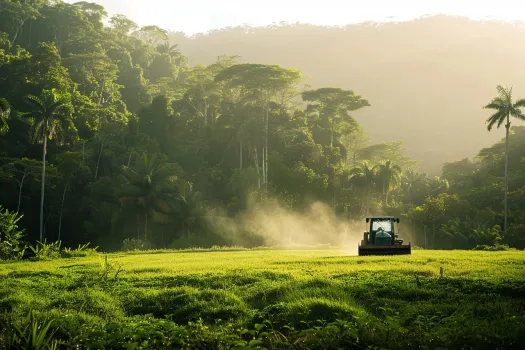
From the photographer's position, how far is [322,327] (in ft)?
34.7

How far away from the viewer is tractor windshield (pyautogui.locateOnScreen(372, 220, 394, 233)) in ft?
102

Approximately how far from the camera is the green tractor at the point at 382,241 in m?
29.2

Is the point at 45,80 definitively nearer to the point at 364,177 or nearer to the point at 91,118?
the point at 91,118

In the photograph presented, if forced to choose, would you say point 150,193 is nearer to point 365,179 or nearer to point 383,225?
point 365,179

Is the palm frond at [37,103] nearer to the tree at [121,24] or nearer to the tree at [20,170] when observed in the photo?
the tree at [20,170]

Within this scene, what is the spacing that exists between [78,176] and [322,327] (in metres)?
68.3

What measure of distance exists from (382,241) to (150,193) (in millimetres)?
38110

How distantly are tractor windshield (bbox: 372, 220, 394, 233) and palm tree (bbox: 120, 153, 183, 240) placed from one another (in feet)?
120

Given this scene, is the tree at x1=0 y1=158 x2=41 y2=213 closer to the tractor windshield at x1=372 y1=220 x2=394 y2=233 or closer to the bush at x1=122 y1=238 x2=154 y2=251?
the bush at x1=122 y1=238 x2=154 y2=251

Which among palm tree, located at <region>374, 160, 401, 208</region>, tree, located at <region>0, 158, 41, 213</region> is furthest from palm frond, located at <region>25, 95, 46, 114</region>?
palm tree, located at <region>374, 160, 401, 208</region>

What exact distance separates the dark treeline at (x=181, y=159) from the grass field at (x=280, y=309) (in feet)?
130

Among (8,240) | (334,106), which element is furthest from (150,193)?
(334,106)

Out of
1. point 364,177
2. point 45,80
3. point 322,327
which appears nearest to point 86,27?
point 45,80

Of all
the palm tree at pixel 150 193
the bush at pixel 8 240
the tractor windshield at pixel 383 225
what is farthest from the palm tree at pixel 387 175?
the bush at pixel 8 240
